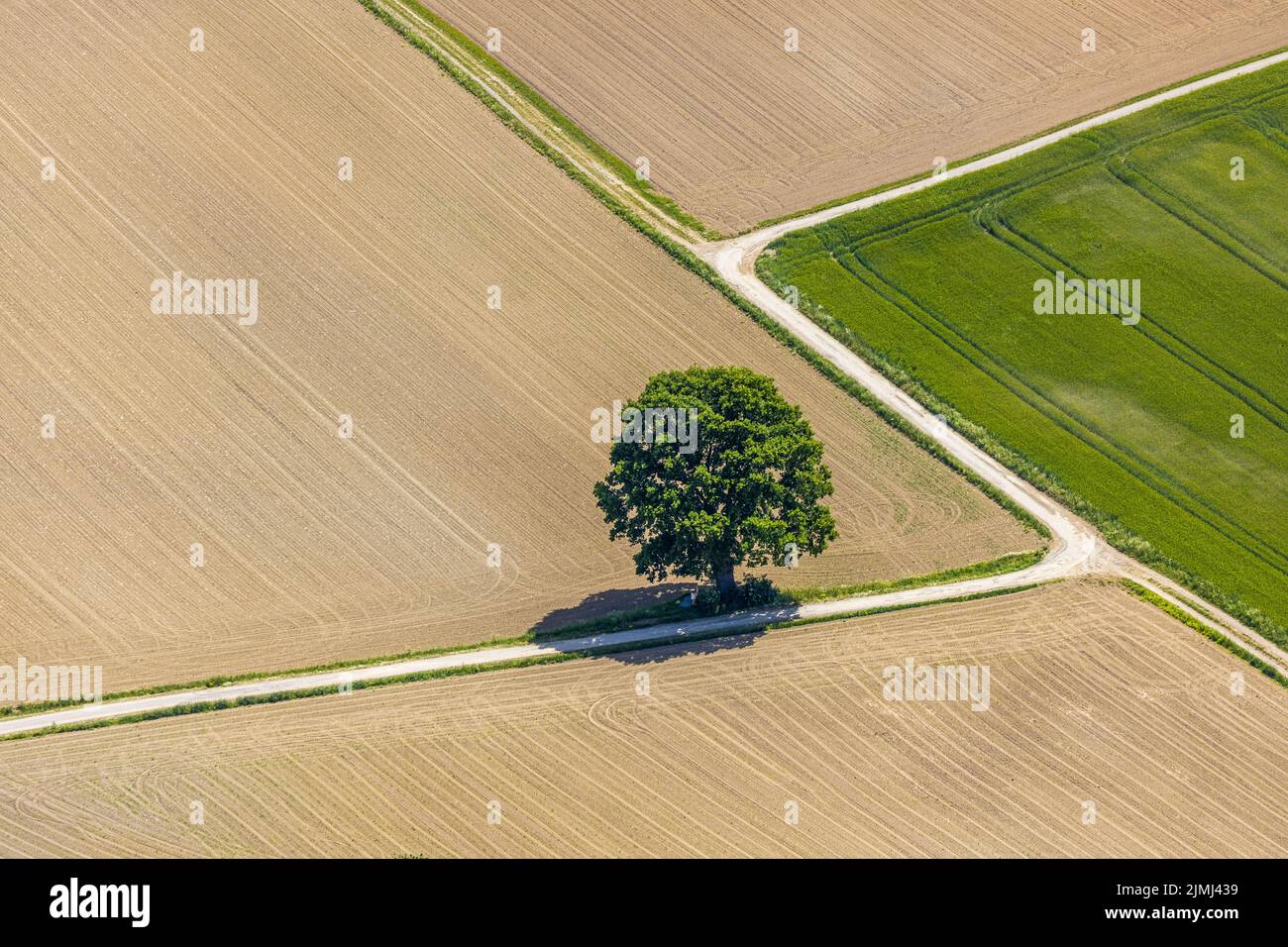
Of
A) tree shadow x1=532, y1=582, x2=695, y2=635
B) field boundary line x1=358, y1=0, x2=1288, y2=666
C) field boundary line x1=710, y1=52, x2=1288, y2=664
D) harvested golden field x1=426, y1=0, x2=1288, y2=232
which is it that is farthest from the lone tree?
harvested golden field x1=426, y1=0, x2=1288, y2=232

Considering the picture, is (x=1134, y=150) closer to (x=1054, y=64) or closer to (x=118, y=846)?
(x=1054, y=64)

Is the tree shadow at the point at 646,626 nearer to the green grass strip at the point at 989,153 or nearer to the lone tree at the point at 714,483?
the lone tree at the point at 714,483

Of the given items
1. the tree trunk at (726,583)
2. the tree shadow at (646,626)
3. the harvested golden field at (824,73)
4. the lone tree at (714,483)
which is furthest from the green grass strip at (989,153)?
the tree shadow at (646,626)

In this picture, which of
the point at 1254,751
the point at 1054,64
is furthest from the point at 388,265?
the point at 1254,751

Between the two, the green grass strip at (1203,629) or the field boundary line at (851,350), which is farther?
the field boundary line at (851,350)

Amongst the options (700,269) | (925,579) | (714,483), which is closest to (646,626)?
(714,483)

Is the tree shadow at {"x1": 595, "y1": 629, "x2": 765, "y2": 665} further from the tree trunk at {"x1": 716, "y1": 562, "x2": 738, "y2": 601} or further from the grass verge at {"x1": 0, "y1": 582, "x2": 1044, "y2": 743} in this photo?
the tree trunk at {"x1": 716, "y1": 562, "x2": 738, "y2": 601}
